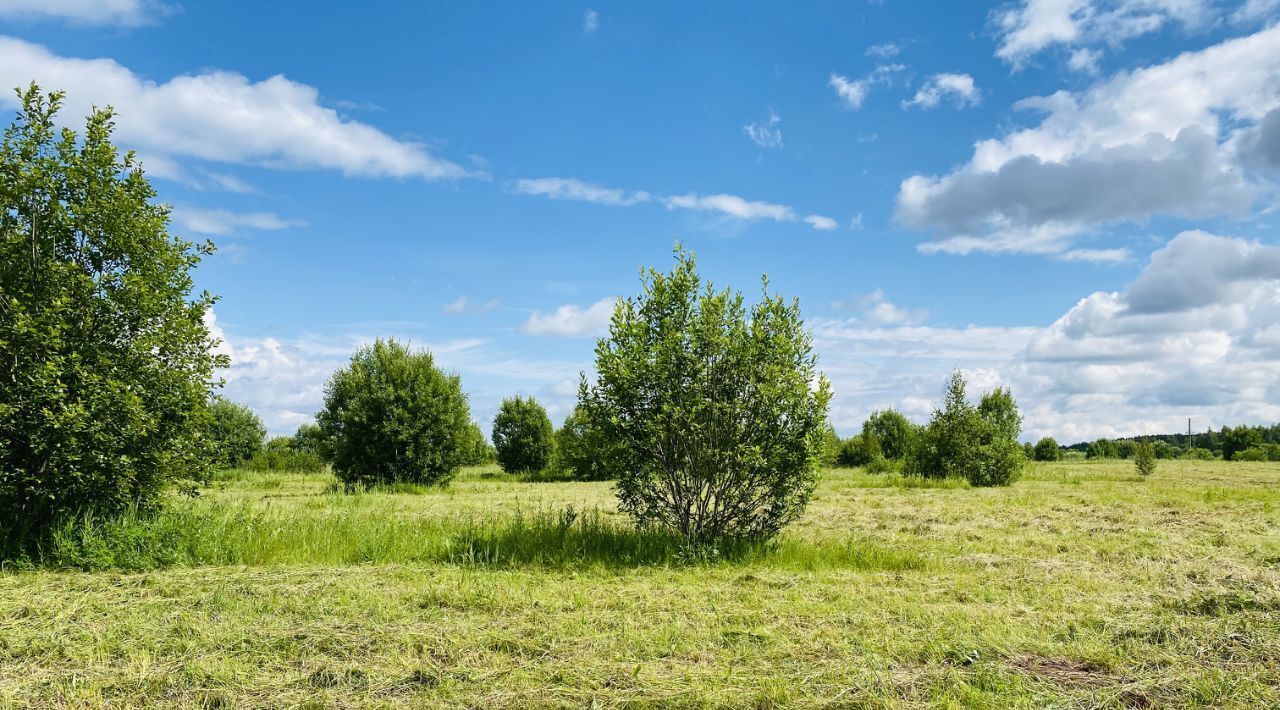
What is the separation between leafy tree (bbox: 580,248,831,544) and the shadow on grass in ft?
1.75

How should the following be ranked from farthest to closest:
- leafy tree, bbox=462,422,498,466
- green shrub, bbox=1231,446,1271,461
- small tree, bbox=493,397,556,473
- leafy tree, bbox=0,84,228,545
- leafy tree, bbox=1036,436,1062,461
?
leafy tree, bbox=1036,436,1062,461 → green shrub, bbox=1231,446,1271,461 → small tree, bbox=493,397,556,473 → leafy tree, bbox=462,422,498,466 → leafy tree, bbox=0,84,228,545

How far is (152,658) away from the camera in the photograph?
516cm

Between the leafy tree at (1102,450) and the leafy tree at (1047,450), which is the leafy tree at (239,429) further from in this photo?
the leafy tree at (1102,450)

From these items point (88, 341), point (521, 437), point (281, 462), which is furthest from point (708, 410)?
point (281, 462)

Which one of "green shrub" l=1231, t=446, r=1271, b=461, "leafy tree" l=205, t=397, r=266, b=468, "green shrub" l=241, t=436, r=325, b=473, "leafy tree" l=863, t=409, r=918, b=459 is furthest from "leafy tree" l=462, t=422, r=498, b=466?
"green shrub" l=1231, t=446, r=1271, b=461

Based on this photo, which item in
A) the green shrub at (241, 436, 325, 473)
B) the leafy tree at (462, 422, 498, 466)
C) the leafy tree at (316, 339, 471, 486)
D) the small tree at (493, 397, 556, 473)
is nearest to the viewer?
the leafy tree at (316, 339, 471, 486)

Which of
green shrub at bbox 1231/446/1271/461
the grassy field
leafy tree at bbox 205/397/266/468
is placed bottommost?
green shrub at bbox 1231/446/1271/461

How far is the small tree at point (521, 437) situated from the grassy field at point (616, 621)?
28.0 meters

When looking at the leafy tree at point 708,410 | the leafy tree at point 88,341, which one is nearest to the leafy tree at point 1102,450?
the leafy tree at point 708,410

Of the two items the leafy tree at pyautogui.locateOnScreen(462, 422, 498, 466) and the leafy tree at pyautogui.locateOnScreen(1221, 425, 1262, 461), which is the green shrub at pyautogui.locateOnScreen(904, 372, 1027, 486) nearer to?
the leafy tree at pyautogui.locateOnScreen(462, 422, 498, 466)

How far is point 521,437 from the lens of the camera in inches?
1521

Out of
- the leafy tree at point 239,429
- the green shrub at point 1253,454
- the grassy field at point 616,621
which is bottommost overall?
the green shrub at point 1253,454

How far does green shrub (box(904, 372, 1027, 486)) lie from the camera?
26.1 metres

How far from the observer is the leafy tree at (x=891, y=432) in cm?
4626
